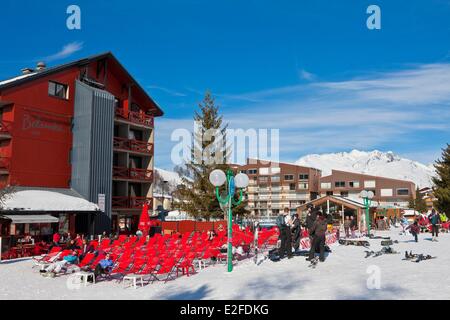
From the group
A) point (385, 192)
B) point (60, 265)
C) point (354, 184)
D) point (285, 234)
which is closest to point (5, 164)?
point (60, 265)

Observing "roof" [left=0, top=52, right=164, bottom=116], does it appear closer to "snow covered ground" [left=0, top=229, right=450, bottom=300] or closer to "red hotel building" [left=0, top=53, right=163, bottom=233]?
"red hotel building" [left=0, top=53, right=163, bottom=233]

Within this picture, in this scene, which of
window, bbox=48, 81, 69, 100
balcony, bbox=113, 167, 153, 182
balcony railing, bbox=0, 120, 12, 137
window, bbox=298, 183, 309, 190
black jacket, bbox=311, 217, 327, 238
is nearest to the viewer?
black jacket, bbox=311, 217, 327, 238

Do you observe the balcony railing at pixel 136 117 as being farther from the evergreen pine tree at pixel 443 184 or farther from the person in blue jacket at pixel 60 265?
the evergreen pine tree at pixel 443 184

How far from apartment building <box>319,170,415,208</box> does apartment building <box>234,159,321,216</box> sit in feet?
10.6

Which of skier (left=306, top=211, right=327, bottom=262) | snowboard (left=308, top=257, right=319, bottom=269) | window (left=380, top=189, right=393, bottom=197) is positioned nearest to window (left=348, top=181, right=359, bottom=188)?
window (left=380, top=189, right=393, bottom=197)

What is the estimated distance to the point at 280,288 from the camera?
10.1m

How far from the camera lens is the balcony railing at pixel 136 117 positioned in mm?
31961

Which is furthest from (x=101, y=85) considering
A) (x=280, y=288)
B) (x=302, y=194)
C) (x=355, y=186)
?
(x=355, y=186)

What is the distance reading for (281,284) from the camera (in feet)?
34.8

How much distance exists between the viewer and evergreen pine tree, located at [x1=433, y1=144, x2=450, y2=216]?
4603cm

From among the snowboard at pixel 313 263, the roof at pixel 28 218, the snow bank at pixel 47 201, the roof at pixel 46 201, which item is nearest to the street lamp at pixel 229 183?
the snowboard at pixel 313 263
